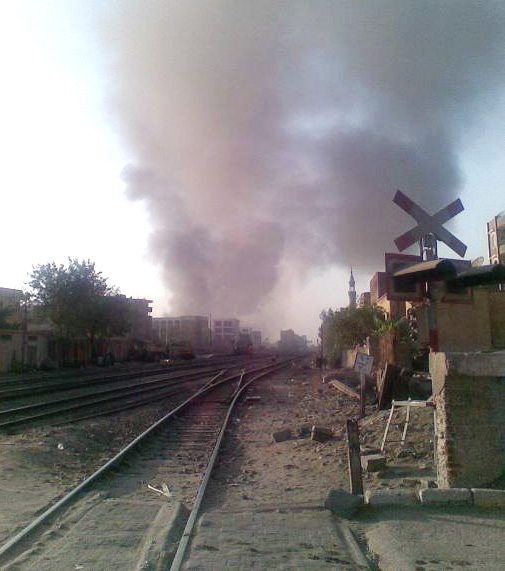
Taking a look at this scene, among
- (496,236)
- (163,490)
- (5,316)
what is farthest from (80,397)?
(496,236)

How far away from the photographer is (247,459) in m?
11.0

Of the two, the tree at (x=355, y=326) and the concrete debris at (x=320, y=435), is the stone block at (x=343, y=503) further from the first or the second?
the tree at (x=355, y=326)

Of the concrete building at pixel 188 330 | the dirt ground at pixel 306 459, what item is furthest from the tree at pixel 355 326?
the concrete building at pixel 188 330

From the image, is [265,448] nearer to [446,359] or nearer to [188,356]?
[446,359]

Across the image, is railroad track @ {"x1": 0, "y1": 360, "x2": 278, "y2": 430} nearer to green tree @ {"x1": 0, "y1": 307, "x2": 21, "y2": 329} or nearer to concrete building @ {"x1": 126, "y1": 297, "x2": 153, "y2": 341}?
green tree @ {"x1": 0, "y1": 307, "x2": 21, "y2": 329}

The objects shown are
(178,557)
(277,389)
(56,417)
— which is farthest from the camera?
(277,389)

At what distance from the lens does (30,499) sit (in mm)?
7668

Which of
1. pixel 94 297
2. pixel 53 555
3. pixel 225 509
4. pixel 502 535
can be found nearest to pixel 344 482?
pixel 225 509

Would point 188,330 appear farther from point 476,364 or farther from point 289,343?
point 476,364

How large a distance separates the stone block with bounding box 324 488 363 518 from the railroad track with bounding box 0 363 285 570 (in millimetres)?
1531

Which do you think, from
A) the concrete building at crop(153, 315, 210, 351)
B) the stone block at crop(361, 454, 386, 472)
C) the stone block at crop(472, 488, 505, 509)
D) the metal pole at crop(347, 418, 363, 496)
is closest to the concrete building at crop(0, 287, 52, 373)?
the stone block at crop(361, 454, 386, 472)

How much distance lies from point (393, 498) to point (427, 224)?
5.09 meters

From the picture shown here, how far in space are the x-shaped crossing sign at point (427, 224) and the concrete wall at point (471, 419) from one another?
132 inches

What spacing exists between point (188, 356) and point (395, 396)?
5587cm
